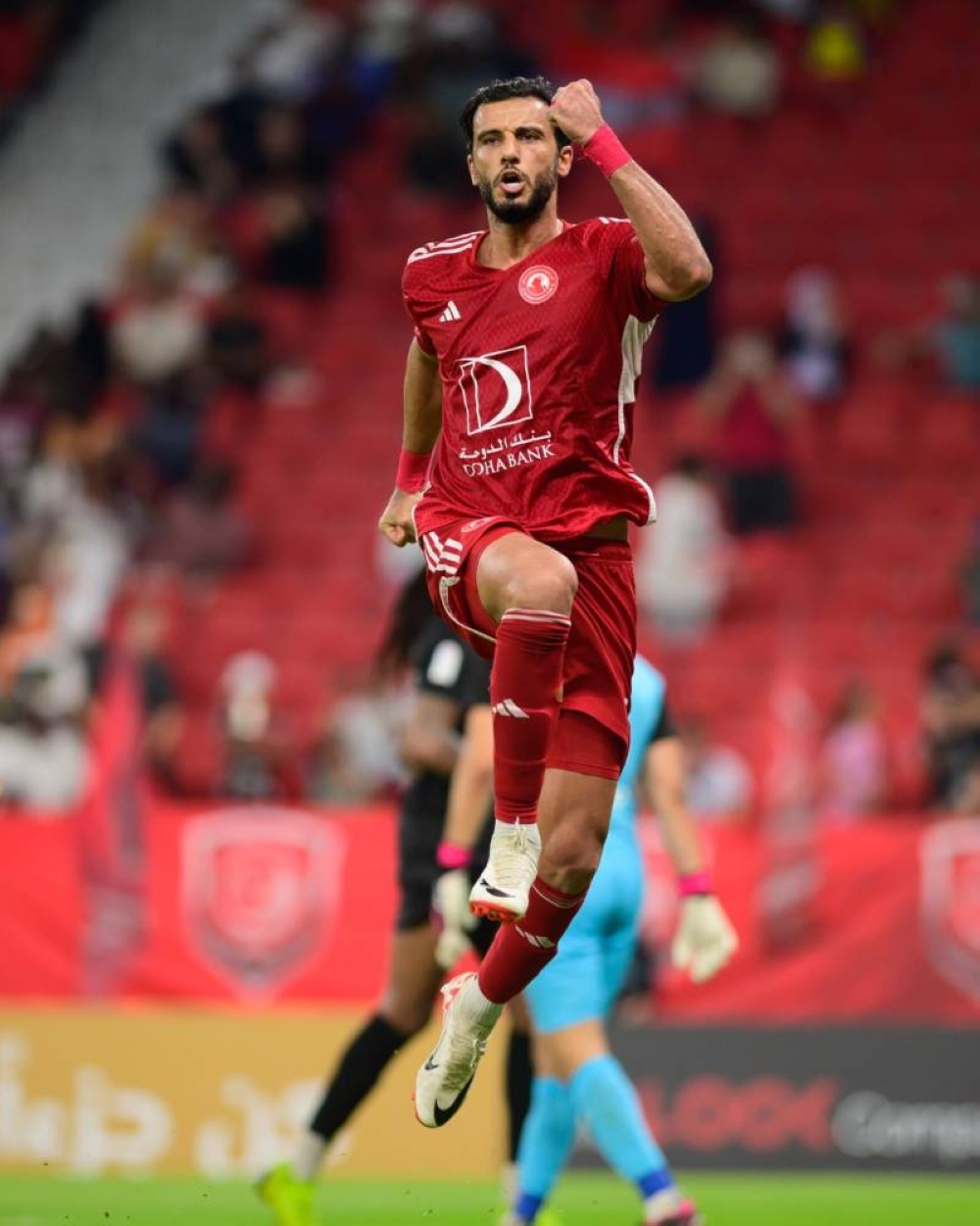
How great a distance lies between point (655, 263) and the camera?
6285 millimetres

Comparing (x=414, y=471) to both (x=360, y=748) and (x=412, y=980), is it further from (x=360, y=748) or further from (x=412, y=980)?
(x=360, y=748)

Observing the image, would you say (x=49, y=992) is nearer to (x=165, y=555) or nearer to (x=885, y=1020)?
(x=885, y=1020)

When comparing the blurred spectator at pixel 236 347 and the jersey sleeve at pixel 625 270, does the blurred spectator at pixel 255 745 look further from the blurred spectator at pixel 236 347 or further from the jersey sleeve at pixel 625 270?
the jersey sleeve at pixel 625 270

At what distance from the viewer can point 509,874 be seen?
20.5 ft

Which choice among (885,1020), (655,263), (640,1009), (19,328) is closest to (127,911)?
(640,1009)

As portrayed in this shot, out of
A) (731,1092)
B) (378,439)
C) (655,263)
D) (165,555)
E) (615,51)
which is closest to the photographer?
(655,263)

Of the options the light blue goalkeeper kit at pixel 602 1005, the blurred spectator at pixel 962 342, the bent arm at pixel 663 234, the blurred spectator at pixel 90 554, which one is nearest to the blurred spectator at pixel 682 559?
the blurred spectator at pixel 962 342

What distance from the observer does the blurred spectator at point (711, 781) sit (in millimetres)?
14703

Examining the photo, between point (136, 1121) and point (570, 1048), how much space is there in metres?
4.71

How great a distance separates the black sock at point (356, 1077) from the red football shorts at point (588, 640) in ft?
7.61

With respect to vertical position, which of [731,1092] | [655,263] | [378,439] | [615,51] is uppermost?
[615,51]

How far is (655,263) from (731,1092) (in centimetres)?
685

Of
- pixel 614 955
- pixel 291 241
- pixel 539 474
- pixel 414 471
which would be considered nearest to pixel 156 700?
pixel 291 241

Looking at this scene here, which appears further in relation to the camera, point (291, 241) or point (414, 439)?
point (291, 241)
